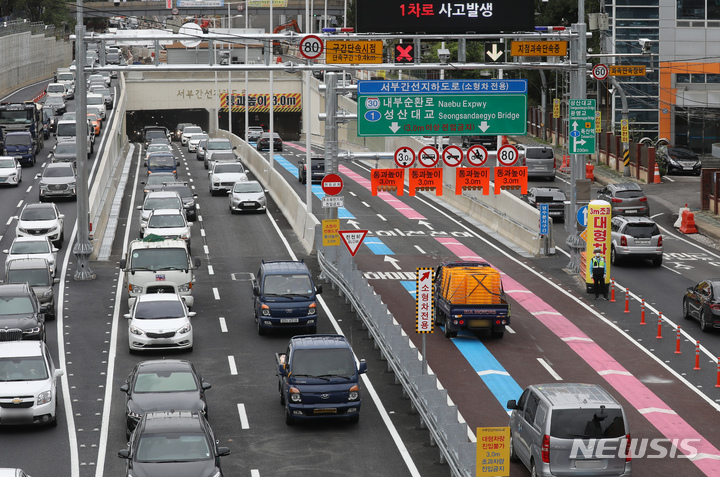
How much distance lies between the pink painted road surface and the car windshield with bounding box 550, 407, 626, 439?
10.6ft

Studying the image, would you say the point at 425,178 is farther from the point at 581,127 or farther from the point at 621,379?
the point at 621,379

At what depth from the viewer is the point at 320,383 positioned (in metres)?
23.0

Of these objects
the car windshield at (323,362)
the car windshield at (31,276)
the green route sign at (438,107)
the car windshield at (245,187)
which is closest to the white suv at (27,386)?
the car windshield at (323,362)

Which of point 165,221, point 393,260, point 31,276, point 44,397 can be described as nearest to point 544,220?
point 393,260

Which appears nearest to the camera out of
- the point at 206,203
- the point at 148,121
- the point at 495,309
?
the point at 495,309

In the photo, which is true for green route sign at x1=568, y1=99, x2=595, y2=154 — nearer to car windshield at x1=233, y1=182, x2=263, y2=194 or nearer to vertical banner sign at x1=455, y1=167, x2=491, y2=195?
vertical banner sign at x1=455, y1=167, x2=491, y2=195

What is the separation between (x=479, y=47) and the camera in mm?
86562

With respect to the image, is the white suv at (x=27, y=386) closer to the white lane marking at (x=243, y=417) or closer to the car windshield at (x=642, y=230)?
the white lane marking at (x=243, y=417)

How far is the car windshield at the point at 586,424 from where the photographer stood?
60.1 feet

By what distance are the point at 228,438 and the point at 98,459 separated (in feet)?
8.76

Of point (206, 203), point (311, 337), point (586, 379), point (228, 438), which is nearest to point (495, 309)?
point (586, 379)

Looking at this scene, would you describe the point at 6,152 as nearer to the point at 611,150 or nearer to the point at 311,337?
the point at 611,150

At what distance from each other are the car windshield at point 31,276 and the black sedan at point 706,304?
18.9 m

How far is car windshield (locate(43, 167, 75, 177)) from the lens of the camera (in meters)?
53.4
